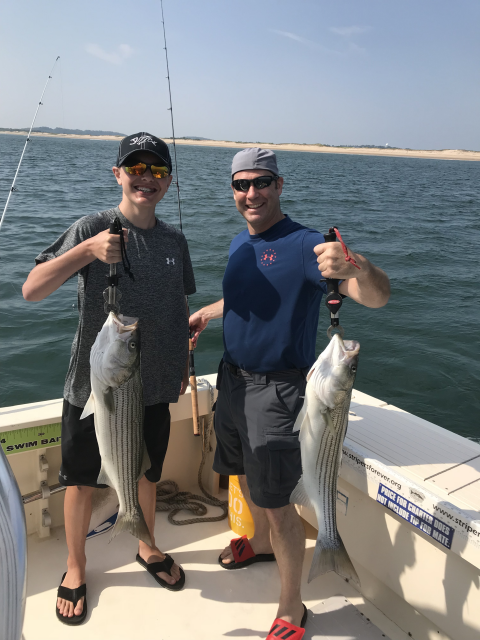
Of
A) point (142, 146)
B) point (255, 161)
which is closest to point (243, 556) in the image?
point (255, 161)

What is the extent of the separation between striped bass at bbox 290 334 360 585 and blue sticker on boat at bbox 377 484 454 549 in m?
0.43

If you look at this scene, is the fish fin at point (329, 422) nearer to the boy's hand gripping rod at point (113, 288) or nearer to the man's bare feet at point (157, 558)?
the boy's hand gripping rod at point (113, 288)

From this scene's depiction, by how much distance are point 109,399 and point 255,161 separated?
64.4 inches

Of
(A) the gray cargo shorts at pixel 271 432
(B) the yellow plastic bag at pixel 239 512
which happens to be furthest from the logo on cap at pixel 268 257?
(B) the yellow plastic bag at pixel 239 512

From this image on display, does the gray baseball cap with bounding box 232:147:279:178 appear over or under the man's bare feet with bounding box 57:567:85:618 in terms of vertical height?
over

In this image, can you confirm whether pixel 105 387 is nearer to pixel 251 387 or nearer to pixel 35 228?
pixel 251 387

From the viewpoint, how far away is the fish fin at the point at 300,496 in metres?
2.65

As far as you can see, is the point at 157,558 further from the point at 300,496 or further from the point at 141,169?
the point at 141,169

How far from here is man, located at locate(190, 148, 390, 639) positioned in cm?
284

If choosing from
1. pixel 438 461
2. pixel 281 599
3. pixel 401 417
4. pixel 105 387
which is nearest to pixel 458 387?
pixel 401 417

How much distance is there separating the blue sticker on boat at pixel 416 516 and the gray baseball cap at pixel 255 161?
6.62ft

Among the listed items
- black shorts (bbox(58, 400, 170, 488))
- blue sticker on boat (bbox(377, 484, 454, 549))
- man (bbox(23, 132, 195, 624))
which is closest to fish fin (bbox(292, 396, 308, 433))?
blue sticker on boat (bbox(377, 484, 454, 549))

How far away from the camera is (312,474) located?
2.56 m

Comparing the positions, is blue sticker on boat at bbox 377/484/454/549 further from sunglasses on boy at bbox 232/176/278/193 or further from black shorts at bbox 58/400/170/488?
sunglasses on boy at bbox 232/176/278/193
